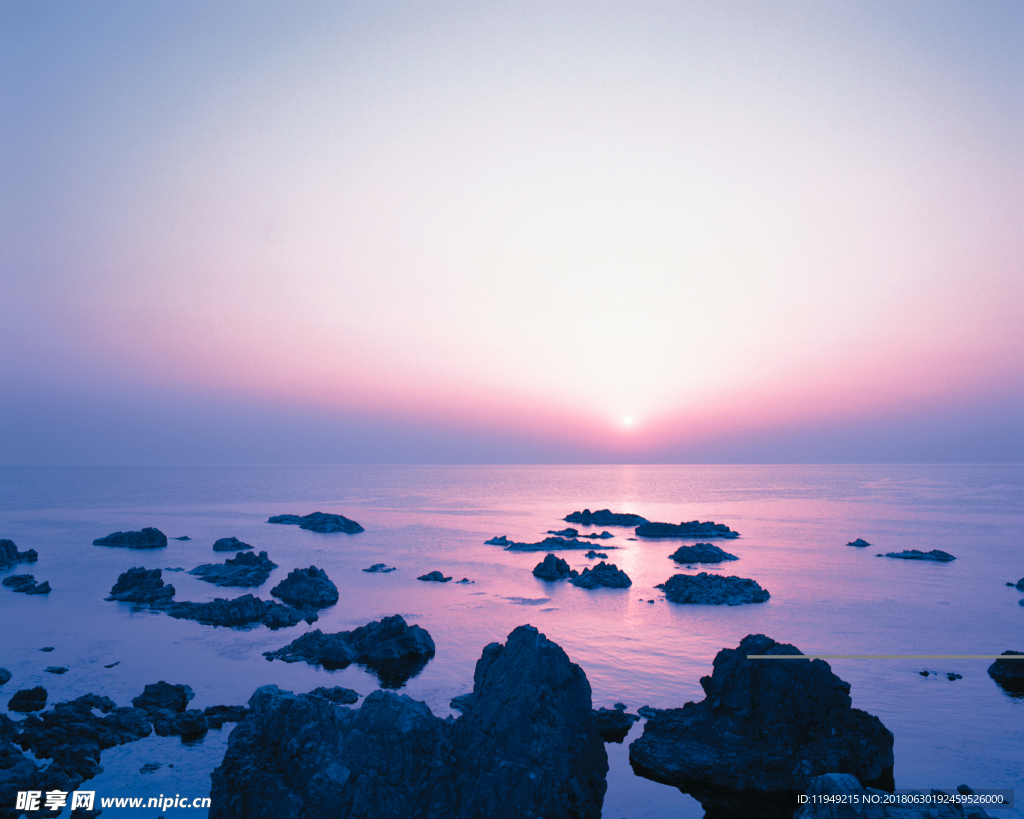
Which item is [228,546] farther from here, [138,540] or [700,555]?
[700,555]

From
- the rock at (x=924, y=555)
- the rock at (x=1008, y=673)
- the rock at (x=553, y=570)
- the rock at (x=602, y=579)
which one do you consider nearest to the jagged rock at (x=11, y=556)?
the rock at (x=553, y=570)

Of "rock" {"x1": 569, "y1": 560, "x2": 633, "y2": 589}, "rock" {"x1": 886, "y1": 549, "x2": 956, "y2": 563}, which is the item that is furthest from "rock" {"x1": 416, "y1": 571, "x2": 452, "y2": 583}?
"rock" {"x1": 886, "y1": 549, "x2": 956, "y2": 563}

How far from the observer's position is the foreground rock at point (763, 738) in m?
19.7

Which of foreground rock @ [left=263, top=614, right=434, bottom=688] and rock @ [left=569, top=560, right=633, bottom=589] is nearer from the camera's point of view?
foreground rock @ [left=263, top=614, right=434, bottom=688]

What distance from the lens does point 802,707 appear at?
822 inches

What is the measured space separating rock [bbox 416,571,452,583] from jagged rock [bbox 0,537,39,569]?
155ft

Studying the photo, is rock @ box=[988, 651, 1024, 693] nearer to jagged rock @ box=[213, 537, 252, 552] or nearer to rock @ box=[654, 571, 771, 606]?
rock @ box=[654, 571, 771, 606]

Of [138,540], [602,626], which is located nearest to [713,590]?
[602,626]

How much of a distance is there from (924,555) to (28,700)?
88712 millimetres

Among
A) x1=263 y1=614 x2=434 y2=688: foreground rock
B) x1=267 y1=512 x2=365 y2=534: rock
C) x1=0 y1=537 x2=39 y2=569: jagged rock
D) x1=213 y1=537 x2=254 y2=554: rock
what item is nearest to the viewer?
x1=263 y1=614 x2=434 y2=688: foreground rock

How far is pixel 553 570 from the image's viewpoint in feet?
209

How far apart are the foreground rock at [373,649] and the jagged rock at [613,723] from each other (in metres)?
12.4

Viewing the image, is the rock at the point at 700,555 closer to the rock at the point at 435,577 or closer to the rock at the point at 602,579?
the rock at the point at 602,579

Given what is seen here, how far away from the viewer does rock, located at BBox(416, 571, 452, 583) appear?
6191cm
